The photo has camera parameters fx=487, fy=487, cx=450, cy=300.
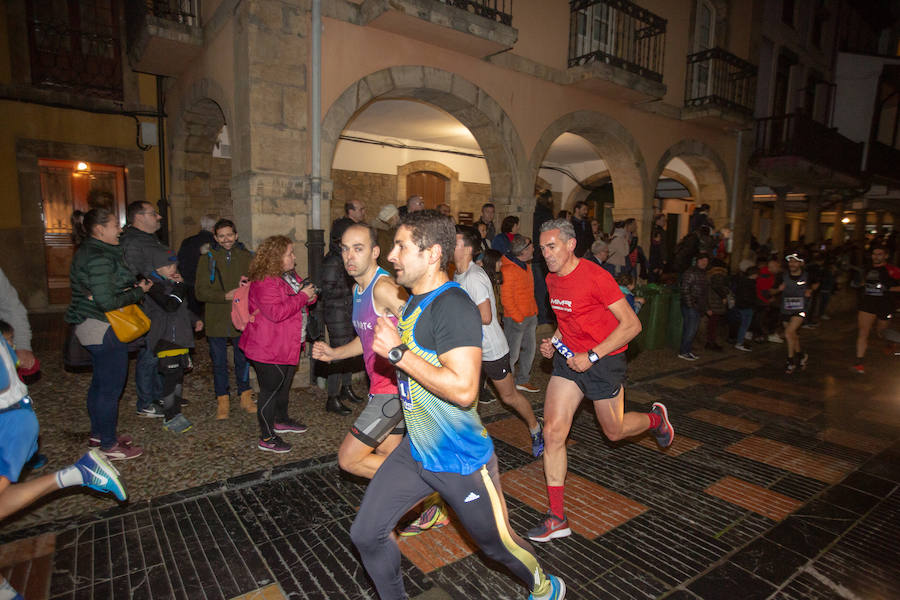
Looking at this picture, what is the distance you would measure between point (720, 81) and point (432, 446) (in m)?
14.5

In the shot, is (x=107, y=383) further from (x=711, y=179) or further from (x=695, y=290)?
(x=711, y=179)

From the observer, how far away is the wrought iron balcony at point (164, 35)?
780cm

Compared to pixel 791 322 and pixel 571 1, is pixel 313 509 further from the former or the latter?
pixel 571 1

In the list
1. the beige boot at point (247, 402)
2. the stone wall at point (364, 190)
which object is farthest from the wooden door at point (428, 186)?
the beige boot at point (247, 402)

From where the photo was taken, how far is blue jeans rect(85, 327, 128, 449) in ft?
13.3

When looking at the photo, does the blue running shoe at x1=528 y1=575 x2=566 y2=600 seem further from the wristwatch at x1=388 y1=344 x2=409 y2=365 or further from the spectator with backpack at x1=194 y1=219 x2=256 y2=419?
the spectator with backpack at x1=194 y1=219 x2=256 y2=419

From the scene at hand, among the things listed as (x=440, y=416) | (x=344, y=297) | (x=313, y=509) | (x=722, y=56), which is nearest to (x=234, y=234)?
(x=344, y=297)

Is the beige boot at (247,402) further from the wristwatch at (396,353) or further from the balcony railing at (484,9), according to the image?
the balcony railing at (484,9)

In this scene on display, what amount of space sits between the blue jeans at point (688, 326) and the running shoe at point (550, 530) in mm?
6470

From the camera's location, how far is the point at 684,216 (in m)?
19.9

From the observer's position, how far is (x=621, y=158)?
1145 cm

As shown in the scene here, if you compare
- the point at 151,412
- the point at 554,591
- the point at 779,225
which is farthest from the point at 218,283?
the point at 779,225

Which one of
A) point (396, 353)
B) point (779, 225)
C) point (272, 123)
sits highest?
point (272, 123)

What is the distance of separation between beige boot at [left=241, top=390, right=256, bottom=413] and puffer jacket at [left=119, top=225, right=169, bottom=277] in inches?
66.8
